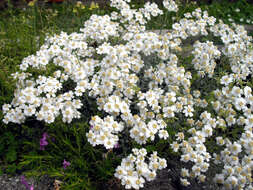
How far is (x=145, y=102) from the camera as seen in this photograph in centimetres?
247

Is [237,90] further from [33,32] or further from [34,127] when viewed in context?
[33,32]

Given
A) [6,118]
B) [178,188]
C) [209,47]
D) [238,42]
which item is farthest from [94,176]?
[238,42]

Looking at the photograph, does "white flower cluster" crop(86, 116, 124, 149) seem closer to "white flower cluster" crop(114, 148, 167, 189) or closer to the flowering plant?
the flowering plant

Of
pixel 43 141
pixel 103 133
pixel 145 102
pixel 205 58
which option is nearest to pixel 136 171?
pixel 103 133

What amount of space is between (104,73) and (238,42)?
170 centimetres

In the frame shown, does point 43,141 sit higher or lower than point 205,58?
lower

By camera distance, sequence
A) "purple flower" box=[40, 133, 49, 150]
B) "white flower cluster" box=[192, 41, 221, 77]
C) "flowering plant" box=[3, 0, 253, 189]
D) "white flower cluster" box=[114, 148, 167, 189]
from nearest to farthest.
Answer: "white flower cluster" box=[114, 148, 167, 189] < "flowering plant" box=[3, 0, 253, 189] < "purple flower" box=[40, 133, 49, 150] < "white flower cluster" box=[192, 41, 221, 77]

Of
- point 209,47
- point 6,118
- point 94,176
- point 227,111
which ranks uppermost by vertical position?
point 209,47

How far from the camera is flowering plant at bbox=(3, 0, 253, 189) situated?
7.27 ft

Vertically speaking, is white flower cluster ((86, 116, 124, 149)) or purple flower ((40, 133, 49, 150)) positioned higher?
white flower cluster ((86, 116, 124, 149))

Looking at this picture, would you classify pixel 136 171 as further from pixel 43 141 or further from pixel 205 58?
pixel 205 58

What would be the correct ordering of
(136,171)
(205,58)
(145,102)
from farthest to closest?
(205,58)
(145,102)
(136,171)

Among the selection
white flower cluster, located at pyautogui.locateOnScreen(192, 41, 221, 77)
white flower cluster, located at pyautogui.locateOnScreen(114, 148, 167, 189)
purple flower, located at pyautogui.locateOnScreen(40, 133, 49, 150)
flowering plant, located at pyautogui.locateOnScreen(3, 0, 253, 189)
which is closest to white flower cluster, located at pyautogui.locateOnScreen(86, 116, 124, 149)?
flowering plant, located at pyautogui.locateOnScreen(3, 0, 253, 189)

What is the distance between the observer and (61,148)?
2.72 metres
